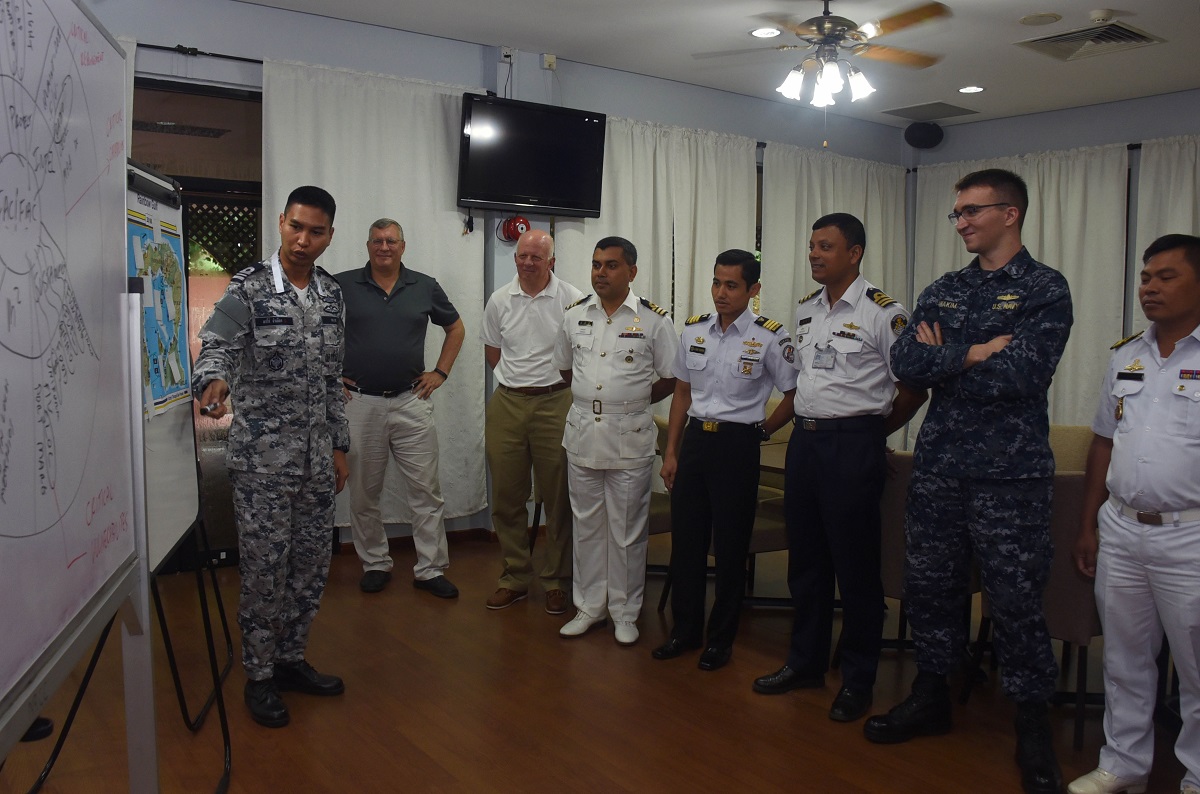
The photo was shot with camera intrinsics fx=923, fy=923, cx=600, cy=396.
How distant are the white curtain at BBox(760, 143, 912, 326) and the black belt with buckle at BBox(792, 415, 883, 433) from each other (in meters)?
3.65

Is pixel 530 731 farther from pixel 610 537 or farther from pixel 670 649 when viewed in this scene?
pixel 610 537

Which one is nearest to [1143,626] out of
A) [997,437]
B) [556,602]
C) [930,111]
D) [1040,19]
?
[997,437]

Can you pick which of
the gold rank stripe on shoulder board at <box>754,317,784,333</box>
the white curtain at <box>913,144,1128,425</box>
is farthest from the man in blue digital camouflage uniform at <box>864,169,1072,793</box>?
the white curtain at <box>913,144,1128,425</box>

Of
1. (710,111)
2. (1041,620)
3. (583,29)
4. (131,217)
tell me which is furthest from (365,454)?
(710,111)

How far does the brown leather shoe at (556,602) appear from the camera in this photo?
13.3ft

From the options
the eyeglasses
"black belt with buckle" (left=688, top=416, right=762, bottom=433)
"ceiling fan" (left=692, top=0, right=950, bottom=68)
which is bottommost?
"black belt with buckle" (left=688, top=416, right=762, bottom=433)

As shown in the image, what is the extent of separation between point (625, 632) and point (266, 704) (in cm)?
140

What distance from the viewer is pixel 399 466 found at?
449cm

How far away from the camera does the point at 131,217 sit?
2.28 m

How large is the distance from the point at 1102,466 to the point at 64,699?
3.28m

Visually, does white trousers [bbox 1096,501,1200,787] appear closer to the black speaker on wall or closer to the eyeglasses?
the eyeglasses

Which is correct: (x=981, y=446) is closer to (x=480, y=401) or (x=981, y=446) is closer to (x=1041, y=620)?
(x=1041, y=620)

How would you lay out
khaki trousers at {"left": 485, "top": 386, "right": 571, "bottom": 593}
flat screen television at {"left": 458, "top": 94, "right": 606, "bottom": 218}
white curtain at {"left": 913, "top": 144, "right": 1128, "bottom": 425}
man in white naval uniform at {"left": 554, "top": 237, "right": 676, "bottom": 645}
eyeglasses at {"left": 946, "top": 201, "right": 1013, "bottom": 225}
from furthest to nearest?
white curtain at {"left": 913, "top": 144, "right": 1128, "bottom": 425}
flat screen television at {"left": 458, "top": 94, "right": 606, "bottom": 218}
khaki trousers at {"left": 485, "top": 386, "right": 571, "bottom": 593}
man in white naval uniform at {"left": 554, "top": 237, "right": 676, "bottom": 645}
eyeglasses at {"left": 946, "top": 201, "right": 1013, "bottom": 225}

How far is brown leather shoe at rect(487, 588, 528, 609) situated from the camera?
4104mm
